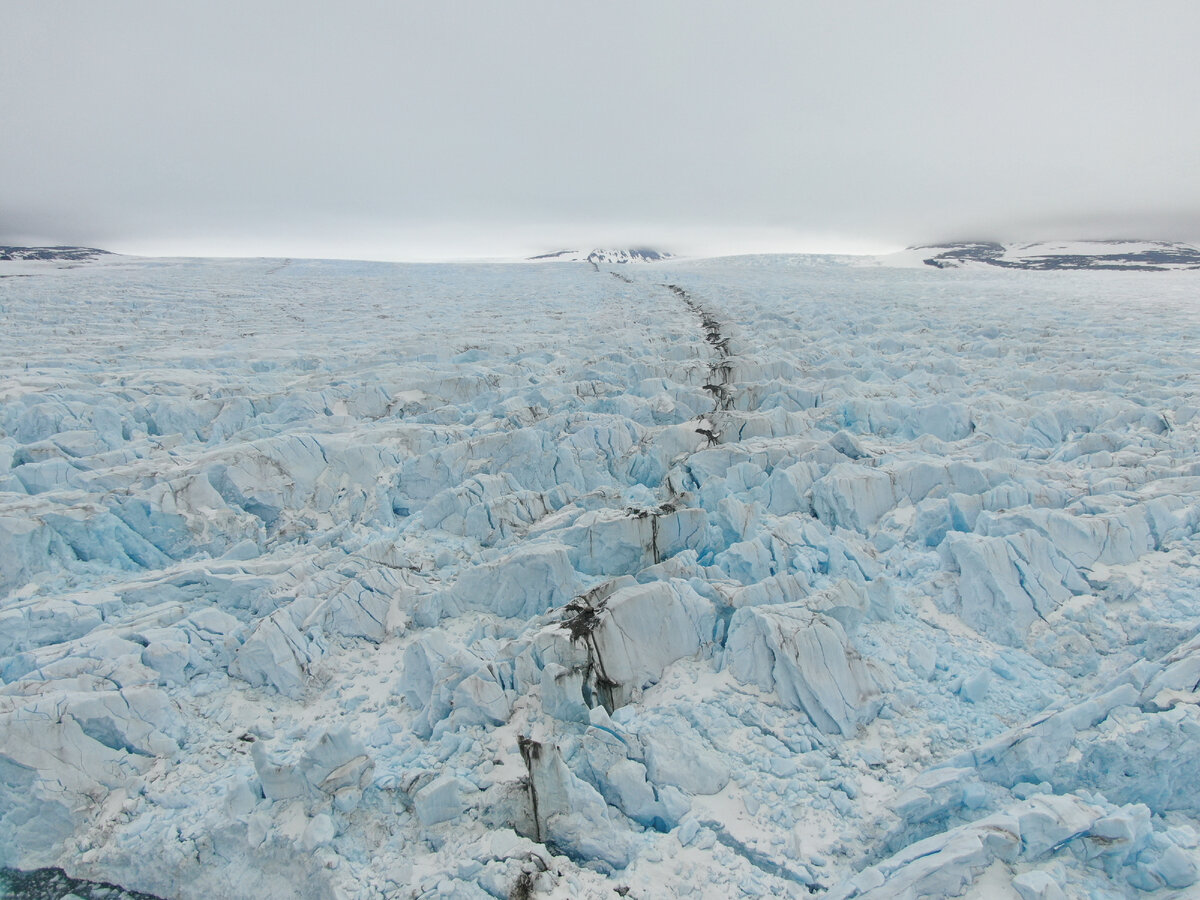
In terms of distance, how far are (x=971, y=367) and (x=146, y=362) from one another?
16060mm

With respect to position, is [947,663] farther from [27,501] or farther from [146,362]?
[146,362]

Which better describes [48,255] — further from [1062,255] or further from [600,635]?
[1062,255]

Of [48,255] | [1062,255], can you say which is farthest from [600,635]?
[48,255]

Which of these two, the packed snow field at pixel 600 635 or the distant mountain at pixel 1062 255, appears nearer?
the packed snow field at pixel 600 635

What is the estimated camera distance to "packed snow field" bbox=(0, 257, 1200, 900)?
3.65m

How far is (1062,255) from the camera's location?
53.0 metres

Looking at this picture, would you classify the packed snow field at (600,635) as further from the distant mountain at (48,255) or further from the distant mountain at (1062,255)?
the distant mountain at (48,255)

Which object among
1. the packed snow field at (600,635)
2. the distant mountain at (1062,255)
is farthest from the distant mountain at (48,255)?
the distant mountain at (1062,255)

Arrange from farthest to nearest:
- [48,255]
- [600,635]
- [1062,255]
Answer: [1062,255] < [48,255] < [600,635]

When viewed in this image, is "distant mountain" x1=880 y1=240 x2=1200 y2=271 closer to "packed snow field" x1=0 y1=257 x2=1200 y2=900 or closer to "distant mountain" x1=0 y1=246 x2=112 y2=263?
"packed snow field" x1=0 y1=257 x2=1200 y2=900

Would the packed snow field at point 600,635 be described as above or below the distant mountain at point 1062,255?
below

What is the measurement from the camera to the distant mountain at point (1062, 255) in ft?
146

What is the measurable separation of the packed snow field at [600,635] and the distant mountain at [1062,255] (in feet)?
143

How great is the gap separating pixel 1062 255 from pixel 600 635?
65908 millimetres
